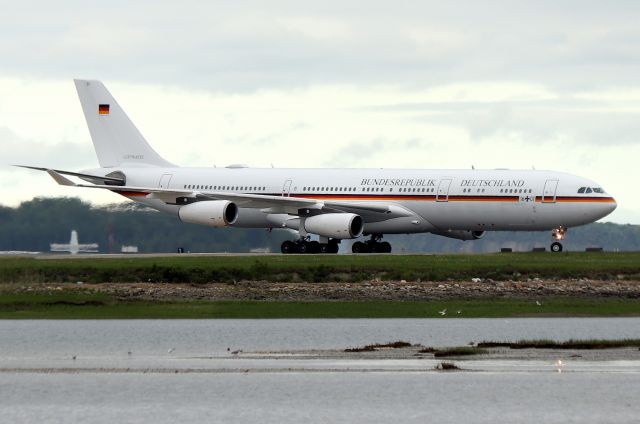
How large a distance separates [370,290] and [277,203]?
18968 mm

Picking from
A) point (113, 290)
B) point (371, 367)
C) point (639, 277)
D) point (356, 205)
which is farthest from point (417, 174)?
point (371, 367)

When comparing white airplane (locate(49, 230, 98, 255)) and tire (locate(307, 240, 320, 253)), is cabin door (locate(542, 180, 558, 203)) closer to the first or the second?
tire (locate(307, 240, 320, 253))

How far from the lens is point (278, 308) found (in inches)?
1797

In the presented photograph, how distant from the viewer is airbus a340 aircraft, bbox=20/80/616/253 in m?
65.8

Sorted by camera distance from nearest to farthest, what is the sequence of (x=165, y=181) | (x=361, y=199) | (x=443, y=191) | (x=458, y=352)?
(x=458, y=352), (x=443, y=191), (x=361, y=199), (x=165, y=181)

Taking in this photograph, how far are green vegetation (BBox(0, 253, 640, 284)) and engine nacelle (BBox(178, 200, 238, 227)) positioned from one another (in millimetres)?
9620

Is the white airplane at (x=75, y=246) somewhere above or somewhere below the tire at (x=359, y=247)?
below

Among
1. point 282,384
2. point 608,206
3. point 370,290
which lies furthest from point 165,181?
point 282,384

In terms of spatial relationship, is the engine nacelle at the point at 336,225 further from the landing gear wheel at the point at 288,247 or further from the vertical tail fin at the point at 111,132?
the vertical tail fin at the point at 111,132

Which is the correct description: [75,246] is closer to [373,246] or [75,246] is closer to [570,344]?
[373,246]

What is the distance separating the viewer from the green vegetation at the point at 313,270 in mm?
53469

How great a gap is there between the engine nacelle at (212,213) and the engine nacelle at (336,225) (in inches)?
155

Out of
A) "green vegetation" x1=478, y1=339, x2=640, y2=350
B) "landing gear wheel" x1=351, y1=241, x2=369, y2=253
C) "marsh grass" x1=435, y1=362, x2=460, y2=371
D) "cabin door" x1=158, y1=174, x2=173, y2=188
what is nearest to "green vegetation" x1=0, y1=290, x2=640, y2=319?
"green vegetation" x1=478, y1=339, x2=640, y2=350

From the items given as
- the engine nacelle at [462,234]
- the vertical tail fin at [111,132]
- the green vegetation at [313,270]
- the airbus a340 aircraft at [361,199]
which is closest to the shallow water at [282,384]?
the green vegetation at [313,270]
